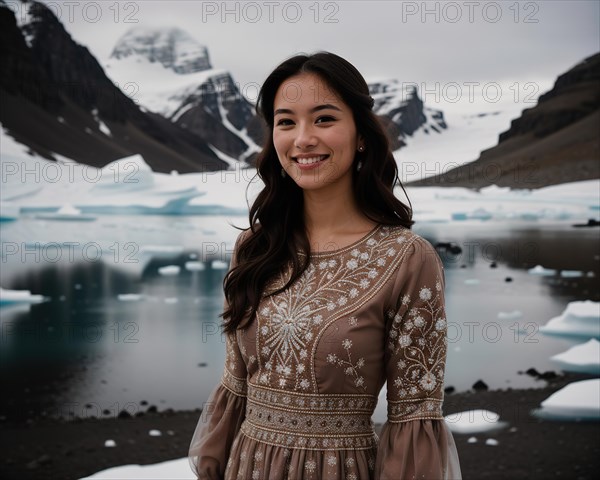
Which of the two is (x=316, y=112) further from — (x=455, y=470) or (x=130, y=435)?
(x=130, y=435)

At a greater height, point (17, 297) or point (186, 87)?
point (186, 87)

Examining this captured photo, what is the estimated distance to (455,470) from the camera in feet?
3.34

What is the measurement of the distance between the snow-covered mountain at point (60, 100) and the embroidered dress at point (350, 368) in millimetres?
2176

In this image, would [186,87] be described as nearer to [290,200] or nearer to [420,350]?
[290,200]

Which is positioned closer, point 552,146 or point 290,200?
point 290,200

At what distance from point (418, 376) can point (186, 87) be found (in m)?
2.53

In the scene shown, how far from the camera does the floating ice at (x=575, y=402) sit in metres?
2.95

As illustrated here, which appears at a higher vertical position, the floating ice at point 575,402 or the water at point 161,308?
the water at point 161,308

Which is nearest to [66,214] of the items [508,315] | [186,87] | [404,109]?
[186,87]

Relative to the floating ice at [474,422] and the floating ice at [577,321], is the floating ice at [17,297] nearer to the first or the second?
the floating ice at [474,422]

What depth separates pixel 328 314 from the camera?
1051 mm

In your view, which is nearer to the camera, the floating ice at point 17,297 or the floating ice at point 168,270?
the floating ice at point 17,297

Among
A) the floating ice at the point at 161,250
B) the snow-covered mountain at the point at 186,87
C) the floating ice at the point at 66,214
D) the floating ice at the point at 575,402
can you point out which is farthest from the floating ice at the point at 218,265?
the floating ice at the point at 575,402

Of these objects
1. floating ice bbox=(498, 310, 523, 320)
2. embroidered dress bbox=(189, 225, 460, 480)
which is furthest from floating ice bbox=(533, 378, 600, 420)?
embroidered dress bbox=(189, 225, 460, 480)
